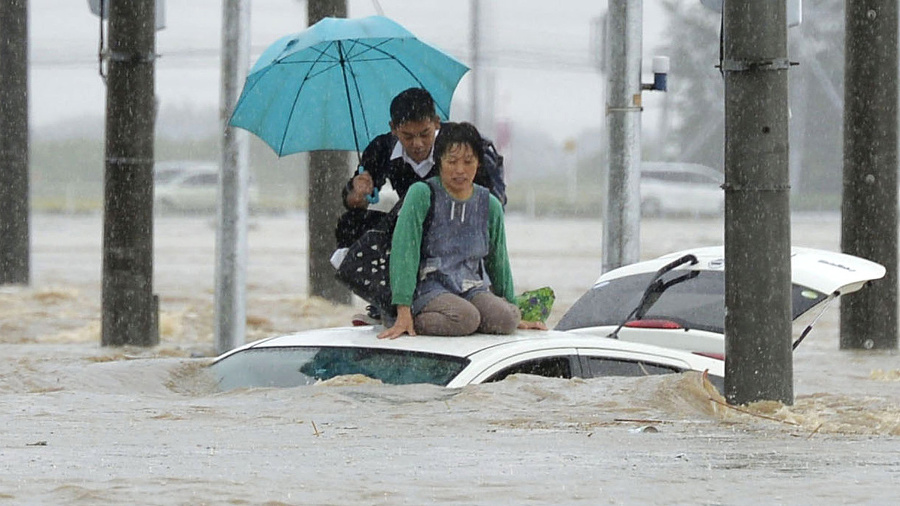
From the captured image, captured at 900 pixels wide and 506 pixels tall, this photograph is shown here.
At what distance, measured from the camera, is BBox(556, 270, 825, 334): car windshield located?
877cm

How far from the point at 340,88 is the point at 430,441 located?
338 cm

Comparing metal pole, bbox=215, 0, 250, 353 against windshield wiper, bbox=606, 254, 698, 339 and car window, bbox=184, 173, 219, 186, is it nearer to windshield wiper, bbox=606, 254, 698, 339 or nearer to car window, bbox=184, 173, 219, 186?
windshield wiper, bbox=606, 254, 698, 339

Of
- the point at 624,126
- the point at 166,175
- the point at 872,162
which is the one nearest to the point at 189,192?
the point at 166,175

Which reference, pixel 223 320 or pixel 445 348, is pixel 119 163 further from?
pixel 445 348

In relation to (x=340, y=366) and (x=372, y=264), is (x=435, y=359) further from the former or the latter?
(x=372, y=264)

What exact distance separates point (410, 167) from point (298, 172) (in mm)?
59647

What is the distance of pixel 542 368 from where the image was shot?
7.32 meters

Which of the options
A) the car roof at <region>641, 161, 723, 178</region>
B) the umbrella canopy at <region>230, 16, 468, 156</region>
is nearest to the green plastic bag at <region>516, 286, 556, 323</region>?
the umbrella canopy at <region>230, 16, 468, 156</region>

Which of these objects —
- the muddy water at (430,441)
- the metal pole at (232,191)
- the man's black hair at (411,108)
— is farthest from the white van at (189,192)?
the man's black hair at (411,108)

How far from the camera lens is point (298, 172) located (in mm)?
67625

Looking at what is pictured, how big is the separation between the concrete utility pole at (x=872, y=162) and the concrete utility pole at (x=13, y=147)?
1010 centimetres

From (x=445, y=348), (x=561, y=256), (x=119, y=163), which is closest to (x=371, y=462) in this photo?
(x=445, y=348)

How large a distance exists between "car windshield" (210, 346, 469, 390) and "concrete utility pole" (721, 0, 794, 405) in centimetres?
124

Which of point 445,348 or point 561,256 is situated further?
point 561,256
